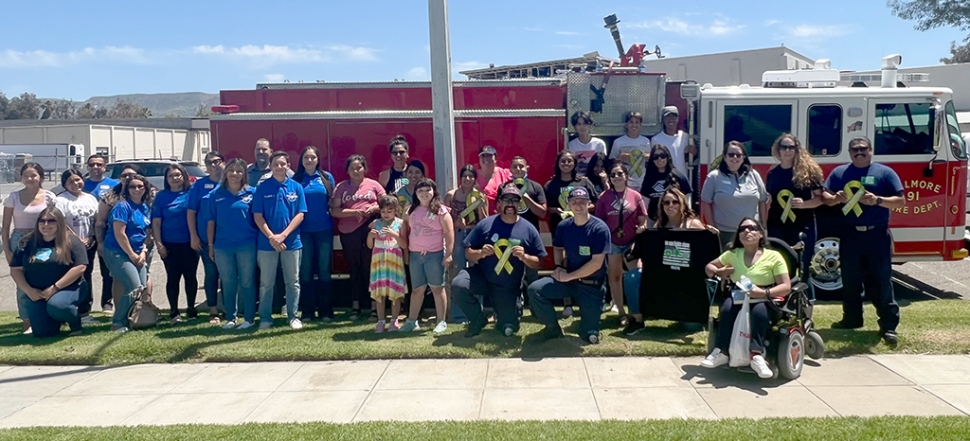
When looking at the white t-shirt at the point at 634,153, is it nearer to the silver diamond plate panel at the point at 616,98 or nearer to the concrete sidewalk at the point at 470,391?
the silver diamond plate panel at the point at 616,98

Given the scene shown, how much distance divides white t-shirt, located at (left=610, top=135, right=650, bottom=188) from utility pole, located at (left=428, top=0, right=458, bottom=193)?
75.5 inches

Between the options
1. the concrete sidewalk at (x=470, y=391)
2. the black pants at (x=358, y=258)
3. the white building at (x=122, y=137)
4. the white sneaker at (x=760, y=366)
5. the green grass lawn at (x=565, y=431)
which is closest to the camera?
the green grass lawn at (x=565, y=431)

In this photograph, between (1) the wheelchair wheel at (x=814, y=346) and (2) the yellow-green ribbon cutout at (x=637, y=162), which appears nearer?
(1) the wheelchair wheel at (x=814, y=346)

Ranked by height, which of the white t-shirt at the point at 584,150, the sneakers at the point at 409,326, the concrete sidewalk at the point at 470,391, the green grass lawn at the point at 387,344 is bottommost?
the concrete sidewalk at the point at 470,391

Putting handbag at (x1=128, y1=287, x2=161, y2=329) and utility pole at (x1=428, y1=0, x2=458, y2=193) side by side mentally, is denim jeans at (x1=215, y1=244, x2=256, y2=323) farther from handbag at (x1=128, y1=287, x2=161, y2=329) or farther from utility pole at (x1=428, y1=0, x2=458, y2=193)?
utility pole at (x1=428, y1=0, x2=458, y2=193)

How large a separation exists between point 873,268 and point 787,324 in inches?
61.0

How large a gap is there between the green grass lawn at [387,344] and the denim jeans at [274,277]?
21 centimetres

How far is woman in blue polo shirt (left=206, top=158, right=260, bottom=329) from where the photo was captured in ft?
26.2

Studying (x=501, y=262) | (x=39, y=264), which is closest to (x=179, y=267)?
(x=39, y=264)

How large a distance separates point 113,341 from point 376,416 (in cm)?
353

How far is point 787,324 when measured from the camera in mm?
6262

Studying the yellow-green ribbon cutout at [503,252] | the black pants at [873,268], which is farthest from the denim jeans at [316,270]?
the black pants at [873,268]

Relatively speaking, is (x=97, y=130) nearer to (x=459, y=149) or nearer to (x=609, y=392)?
(x=459, y=149)

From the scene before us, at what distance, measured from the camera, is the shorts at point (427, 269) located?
786 centimetres
